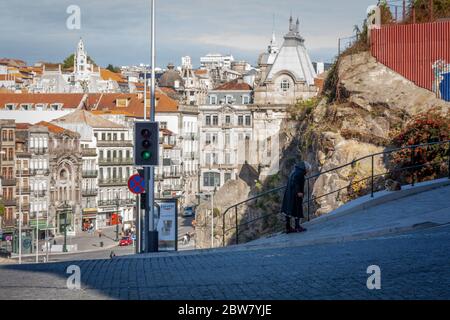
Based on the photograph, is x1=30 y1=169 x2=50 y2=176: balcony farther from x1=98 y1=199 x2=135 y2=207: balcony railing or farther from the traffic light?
the traffic light

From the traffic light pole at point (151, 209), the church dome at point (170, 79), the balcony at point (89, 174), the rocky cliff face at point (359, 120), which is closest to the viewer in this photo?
the traffic light pole at point (151, 209)

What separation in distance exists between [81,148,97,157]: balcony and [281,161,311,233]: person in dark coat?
301 feet

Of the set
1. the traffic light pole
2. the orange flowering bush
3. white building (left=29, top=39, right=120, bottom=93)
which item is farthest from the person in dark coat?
white building (left=29, top=39, right=120, bottom=93)

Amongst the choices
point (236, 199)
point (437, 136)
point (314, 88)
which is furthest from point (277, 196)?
point (314, 88)

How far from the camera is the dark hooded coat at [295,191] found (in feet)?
76.7

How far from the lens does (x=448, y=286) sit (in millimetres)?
14500

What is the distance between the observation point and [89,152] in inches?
4562

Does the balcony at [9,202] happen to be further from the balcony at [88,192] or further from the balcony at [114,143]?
the balcony at [114,143]

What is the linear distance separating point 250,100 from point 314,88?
3257cm

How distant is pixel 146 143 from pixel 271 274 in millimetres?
11630

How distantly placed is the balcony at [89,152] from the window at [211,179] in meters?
27.2

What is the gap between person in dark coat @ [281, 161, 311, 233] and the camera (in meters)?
23.4

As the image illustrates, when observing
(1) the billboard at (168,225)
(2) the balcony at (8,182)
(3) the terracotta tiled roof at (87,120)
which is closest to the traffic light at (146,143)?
(1) the billboard at (168,225)
